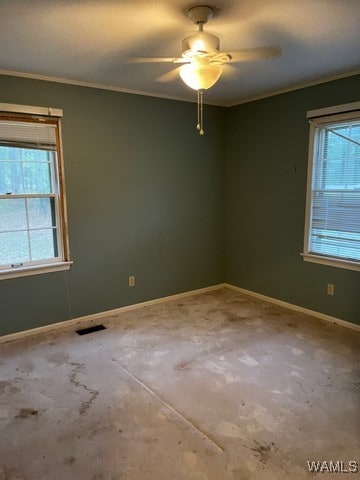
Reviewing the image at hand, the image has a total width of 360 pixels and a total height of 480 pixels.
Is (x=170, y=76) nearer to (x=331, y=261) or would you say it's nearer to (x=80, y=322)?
(x=331, y=261)

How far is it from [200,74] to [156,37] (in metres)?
0.48

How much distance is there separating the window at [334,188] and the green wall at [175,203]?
0.11m

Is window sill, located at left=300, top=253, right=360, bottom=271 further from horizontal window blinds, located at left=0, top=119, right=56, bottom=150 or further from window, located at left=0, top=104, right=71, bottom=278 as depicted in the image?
horizontal window blinds, located at left=0, top=119, right=56, bottom=150

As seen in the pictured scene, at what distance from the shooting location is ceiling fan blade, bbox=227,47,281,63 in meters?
2.58

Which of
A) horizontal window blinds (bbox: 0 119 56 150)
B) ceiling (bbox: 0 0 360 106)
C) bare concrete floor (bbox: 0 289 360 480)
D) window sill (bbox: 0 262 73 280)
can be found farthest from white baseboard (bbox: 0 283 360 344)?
ceiling (bbox: 0 0 360 106)

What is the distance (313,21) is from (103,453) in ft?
9.14

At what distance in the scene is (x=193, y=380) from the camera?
2578mm

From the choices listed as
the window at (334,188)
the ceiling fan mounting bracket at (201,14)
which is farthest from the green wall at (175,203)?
the ceiling fan mounting bracket at (201,14)

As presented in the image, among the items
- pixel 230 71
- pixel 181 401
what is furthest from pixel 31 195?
pixel 181 401

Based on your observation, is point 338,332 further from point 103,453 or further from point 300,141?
point 103,453

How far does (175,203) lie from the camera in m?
4.27

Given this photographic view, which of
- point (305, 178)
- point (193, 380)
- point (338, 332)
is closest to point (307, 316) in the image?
point (338, 332)

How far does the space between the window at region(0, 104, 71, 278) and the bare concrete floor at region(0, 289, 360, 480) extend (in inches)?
31.4

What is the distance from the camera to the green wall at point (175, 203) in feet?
11.4
